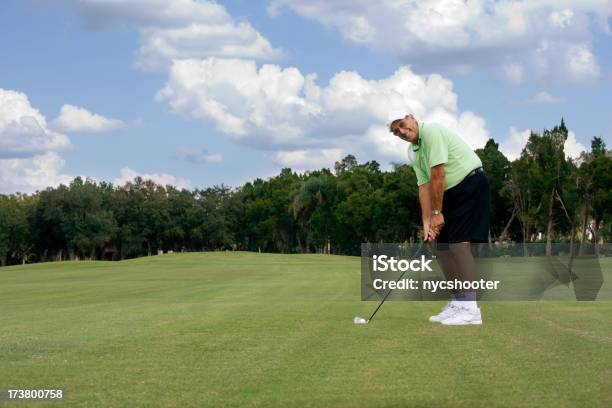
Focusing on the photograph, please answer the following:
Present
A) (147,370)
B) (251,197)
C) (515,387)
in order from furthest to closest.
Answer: (251,197)
(147,370)
(515,387)

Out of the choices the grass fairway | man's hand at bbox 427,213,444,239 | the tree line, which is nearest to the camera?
the grass fairway

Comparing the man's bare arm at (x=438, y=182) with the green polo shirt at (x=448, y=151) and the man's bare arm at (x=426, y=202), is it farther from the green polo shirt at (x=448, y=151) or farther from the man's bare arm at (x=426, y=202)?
the man's bare arm at (x=426, y=202)

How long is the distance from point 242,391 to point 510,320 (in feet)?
20.6

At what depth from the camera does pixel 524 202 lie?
93.1m

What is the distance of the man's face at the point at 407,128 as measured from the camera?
422 inches

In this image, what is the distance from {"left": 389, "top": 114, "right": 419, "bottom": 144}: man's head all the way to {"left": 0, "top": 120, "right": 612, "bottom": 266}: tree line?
75803 mm

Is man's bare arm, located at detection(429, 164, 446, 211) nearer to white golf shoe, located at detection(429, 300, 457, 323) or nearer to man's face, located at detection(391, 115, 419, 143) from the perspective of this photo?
man's face, located at detection(391, 115, 419, 143)

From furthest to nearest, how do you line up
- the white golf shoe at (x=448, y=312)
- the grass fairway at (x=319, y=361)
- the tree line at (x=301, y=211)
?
the tree line at (x=301, y=211)
the white golf shoe at (x=448, y=312)
the grass fairway at (x=319, y=361)

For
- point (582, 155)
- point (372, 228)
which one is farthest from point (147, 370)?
point (372, 228)

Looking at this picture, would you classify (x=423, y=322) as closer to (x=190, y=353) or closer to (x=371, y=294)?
(x=190, y=353)

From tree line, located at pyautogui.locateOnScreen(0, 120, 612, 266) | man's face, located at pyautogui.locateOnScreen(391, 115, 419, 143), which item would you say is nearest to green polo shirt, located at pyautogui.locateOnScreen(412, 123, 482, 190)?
man's face, located at pyautogui.locateOnScreen(391, 115, 419, 143)

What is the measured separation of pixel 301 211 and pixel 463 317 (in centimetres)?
12524

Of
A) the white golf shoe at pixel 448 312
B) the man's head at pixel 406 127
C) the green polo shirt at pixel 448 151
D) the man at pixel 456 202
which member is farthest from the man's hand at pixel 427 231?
the man's head at pixel 406 127

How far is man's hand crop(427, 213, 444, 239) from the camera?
34.6 feet
